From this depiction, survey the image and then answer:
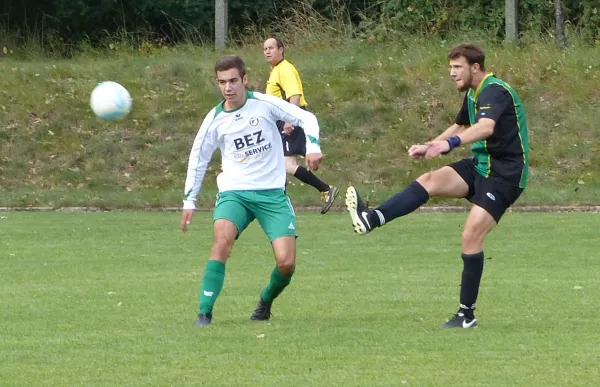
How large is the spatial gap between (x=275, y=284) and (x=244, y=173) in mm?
797

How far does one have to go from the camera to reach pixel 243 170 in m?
8.26

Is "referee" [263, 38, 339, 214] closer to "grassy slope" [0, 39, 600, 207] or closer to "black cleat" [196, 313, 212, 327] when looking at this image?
"grassy slope" [0, 39, 600, 207]

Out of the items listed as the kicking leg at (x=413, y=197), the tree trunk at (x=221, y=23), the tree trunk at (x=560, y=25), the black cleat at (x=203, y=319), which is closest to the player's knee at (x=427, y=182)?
the kicking leg at (x=413, y=197)

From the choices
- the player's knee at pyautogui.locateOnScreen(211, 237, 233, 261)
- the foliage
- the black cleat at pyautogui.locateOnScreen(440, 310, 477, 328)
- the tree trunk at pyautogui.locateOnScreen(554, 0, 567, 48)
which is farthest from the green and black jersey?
the foliage

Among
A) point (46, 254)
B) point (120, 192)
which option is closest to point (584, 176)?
point (120, 192)

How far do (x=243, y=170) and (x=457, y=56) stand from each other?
1.61 meters

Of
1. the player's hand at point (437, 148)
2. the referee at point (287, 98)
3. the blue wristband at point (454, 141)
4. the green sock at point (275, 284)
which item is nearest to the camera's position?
the player's hand at point (437, 148)

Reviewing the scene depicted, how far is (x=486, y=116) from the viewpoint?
7621 millimetres

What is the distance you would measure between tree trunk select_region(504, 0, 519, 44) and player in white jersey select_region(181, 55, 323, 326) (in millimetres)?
15419

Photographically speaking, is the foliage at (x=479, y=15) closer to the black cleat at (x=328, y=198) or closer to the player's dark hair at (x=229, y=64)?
the black cleat at (x=328, y=198)

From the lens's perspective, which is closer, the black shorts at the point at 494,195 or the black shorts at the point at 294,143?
the black shorts at the point at 494,195

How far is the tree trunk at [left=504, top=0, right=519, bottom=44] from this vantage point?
2302 cm

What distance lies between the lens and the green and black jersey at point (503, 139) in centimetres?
773

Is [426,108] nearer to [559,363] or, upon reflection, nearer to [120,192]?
[120,192]
